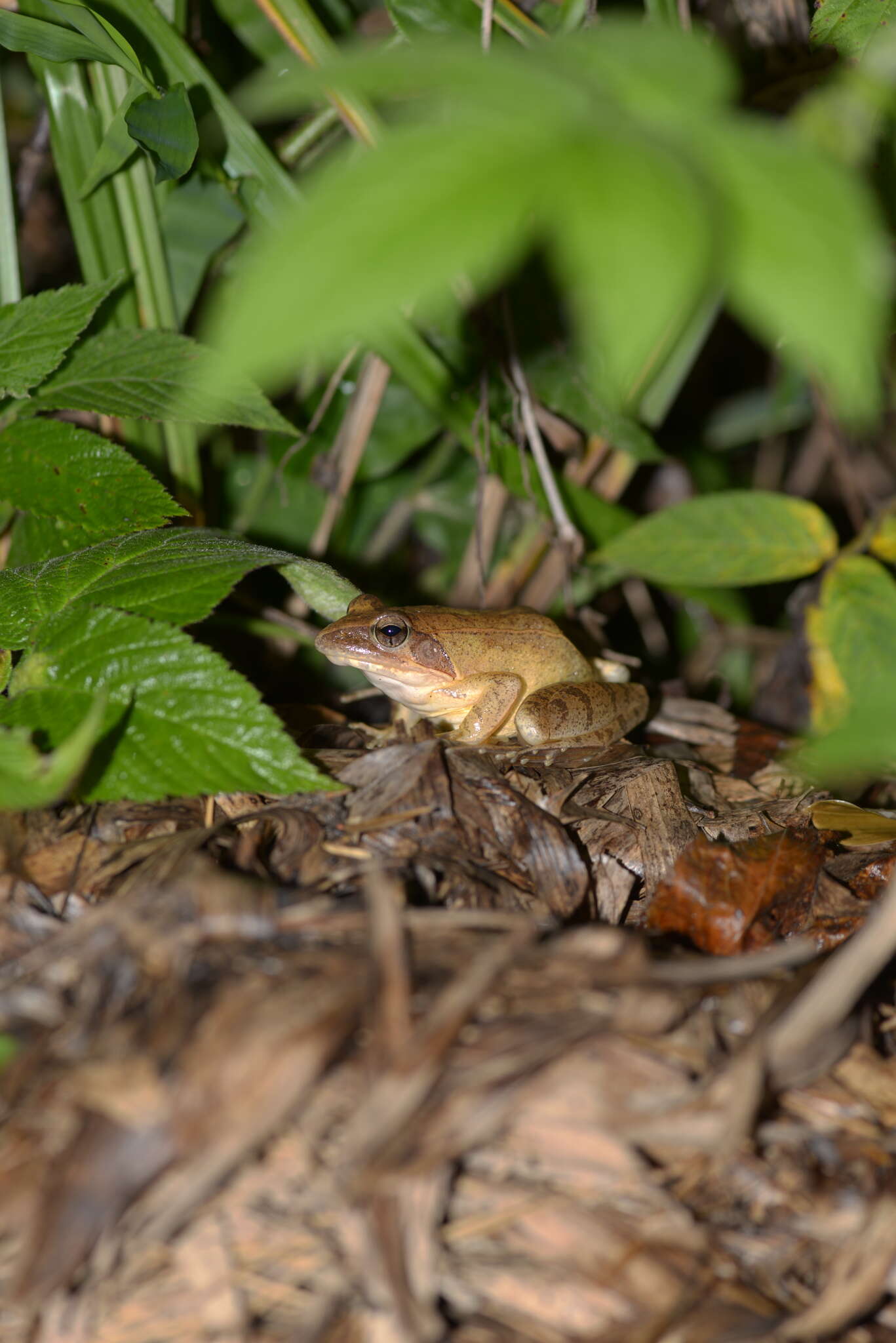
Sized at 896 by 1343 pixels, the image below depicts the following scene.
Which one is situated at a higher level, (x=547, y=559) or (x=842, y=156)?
(x=842, y=156)

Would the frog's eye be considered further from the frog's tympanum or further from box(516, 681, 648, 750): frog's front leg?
box(516, 681, 648, 750): frog's front leg

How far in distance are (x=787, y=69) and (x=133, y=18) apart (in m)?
2.26

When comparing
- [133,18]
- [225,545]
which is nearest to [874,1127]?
[225,545]

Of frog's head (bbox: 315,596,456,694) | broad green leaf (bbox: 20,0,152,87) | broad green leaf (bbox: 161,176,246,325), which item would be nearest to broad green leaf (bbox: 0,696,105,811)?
frog's head (bbox: 315,596,456,694)

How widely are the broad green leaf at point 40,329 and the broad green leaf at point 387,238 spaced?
189 centimetres

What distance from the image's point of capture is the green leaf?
276cm

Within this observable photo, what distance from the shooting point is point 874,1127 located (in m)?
1.77

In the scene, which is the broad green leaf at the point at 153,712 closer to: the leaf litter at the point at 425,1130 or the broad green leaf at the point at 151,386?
the leaf litter at the point at 425,1130

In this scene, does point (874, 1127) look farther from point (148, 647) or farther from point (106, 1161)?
point (148, 647)

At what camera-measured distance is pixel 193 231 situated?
3.43 m

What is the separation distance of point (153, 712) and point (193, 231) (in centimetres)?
212

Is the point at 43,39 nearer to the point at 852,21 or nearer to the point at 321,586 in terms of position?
the point at 321,586

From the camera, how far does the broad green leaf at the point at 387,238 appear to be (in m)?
0.99

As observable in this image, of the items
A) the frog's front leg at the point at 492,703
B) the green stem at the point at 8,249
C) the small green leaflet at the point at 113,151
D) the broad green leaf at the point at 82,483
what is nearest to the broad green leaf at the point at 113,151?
the small green leaflet at the point at 113,151
